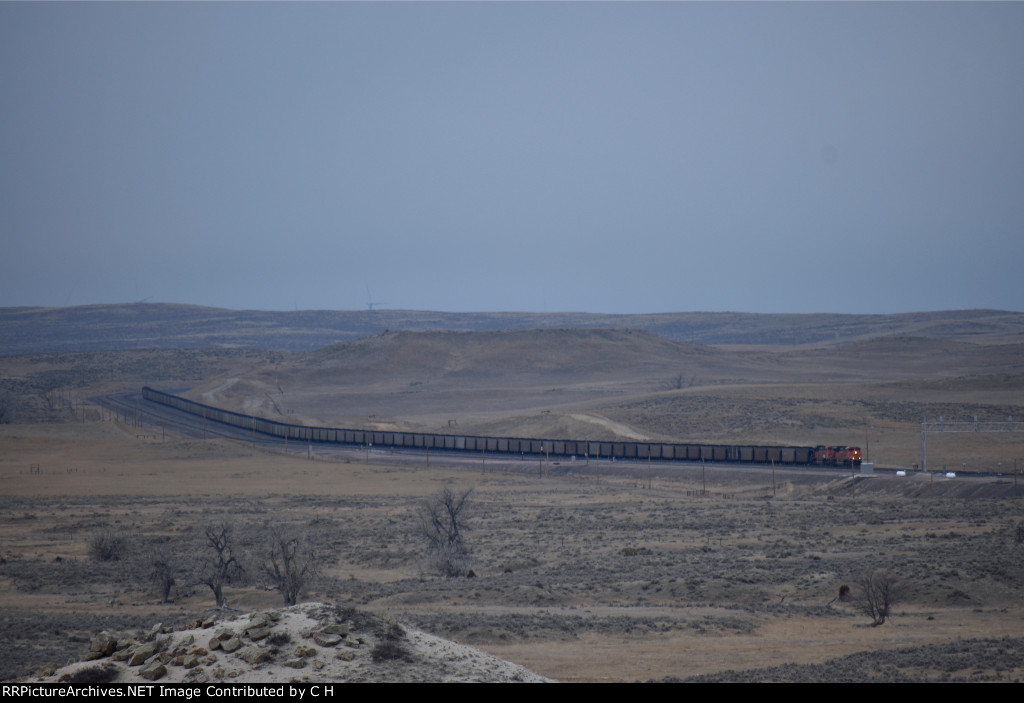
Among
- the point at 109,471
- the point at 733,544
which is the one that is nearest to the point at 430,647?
the point at 733,544

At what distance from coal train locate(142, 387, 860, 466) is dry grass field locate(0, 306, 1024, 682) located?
4.77 meters

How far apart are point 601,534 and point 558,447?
38313 millimetres

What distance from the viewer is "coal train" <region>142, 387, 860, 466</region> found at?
66188 millimetres

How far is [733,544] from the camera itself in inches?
1421

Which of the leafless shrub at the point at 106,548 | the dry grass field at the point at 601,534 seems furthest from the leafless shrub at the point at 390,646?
the leafless shrub at the point at 106,548

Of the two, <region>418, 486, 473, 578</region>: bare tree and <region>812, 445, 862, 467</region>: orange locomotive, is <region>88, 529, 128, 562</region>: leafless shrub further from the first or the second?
<region>812, 445, 862, 467</region>: orange locomotive

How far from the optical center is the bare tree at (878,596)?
23484mm

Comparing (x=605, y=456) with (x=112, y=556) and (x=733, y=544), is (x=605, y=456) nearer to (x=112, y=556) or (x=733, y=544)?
(x=733, y=544)

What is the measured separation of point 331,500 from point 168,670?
41139 millimetres

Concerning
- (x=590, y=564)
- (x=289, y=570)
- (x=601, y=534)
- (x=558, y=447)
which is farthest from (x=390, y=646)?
(x=558, y=447)

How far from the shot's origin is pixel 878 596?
23.7 m

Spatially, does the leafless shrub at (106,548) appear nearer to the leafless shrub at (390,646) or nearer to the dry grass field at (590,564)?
the dry grass field at (590,564)

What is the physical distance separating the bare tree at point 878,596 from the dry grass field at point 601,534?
35 centimetres

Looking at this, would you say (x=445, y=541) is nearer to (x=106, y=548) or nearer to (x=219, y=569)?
(x=219, y=569)
